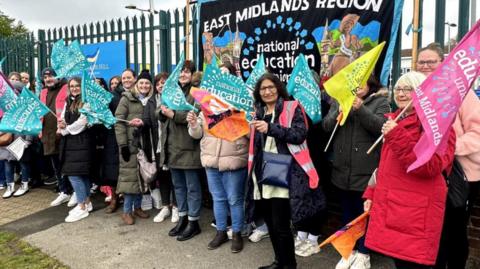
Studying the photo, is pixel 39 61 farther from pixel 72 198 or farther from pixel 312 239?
pixel 312 239

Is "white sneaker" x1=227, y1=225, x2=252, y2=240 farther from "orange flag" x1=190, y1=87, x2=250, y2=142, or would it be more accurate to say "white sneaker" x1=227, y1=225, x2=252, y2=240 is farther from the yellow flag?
the yellow flag

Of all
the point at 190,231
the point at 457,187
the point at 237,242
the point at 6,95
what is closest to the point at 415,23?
the point at 457,187

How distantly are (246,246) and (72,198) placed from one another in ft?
9.97

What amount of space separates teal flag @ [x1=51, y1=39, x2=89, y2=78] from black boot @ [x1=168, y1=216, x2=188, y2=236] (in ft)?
7.49

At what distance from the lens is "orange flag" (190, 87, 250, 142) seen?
3.69 meters

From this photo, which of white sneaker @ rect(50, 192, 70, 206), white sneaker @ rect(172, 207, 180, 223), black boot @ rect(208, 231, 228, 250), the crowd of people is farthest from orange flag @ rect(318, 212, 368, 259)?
white sneaker @ rect(50, 192, 70, 206)

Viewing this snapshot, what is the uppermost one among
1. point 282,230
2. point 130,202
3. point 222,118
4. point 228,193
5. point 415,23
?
point 415,23

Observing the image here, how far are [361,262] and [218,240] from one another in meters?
1.48

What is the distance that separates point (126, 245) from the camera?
4.49 meters

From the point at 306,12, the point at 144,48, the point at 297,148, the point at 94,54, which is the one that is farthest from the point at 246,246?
the point at 94,54

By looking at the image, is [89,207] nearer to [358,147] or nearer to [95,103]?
[95,103]

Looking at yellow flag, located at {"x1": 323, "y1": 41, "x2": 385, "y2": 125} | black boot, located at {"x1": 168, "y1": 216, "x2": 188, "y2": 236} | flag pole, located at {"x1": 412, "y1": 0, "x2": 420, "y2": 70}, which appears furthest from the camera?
black boot, located at {"x1": 168, "y1": 216, "x2": 188, "y2": 236}

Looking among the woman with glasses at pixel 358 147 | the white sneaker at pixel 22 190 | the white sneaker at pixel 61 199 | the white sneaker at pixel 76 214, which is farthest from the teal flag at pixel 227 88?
the white sneaker at pixel 22 190

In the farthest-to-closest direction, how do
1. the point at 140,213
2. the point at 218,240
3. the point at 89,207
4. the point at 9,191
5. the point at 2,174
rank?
the point at 2,174 < the point at 9,191 < the point at 89,207 < the point at 140,213 < the point at 218,240
